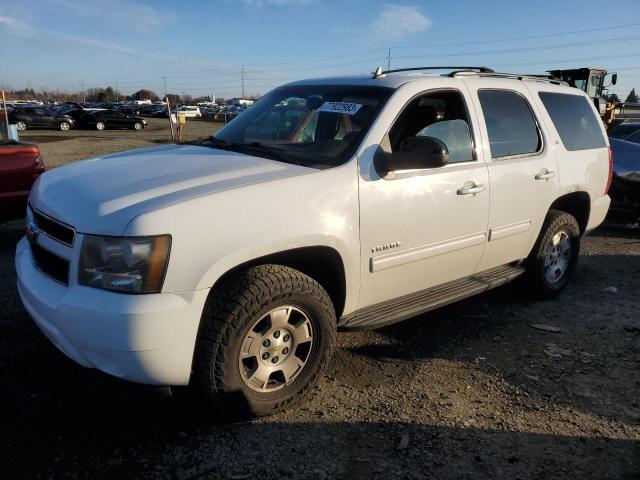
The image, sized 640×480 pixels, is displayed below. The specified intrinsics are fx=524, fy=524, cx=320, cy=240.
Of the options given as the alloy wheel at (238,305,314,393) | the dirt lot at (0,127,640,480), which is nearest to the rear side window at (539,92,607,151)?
the dirt lot at (0,127,640,480)

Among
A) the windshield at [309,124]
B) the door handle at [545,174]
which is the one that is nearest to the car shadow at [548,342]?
the door handle at [545,174]

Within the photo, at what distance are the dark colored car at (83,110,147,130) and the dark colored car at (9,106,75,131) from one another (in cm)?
121

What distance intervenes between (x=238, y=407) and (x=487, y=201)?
226 centimetres

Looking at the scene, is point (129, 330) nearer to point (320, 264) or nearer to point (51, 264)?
point (51, 264)

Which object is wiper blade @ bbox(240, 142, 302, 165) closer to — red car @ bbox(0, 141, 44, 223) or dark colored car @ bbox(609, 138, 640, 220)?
red car @ bbox(0, 141, 44, 223)

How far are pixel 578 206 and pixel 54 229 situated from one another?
14.8ft

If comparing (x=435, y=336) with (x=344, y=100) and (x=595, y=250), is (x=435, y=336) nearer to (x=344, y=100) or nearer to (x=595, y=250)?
(x=344, y=100)

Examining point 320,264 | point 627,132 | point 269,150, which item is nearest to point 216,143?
point 269,150

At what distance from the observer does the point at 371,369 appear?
11.7 feet

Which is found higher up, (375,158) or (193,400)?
(375,158)

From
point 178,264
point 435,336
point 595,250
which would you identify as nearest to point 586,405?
point 435,336

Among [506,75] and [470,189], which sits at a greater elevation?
[506,75]

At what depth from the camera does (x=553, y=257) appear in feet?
15.9

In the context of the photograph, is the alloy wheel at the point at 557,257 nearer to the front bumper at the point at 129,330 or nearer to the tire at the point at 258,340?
the tire at the point at 258,340
